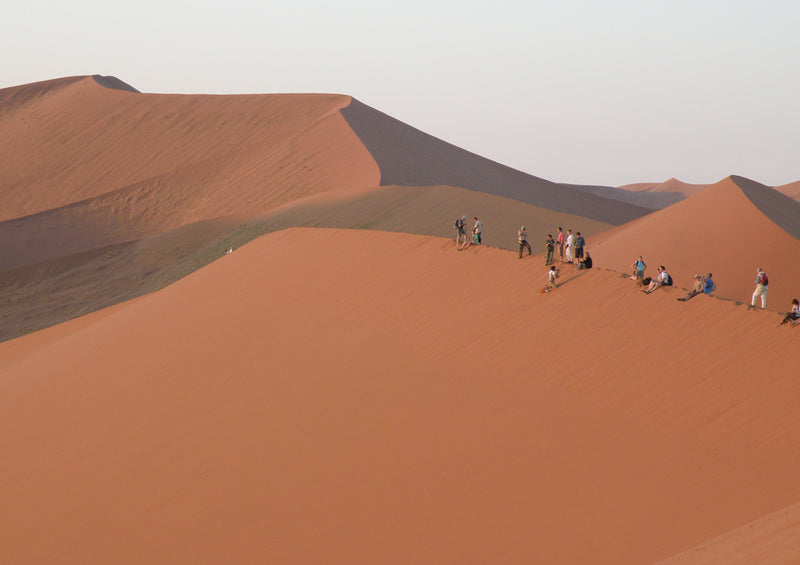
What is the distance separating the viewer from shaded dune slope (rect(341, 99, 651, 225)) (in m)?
51.1

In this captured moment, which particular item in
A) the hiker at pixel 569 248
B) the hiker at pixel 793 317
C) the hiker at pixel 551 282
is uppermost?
the hiker at pixel 569 248

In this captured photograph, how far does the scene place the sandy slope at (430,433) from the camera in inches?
302

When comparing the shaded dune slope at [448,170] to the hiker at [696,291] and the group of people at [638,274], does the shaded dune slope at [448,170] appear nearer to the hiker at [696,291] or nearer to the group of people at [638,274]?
the group of people at [638,274]

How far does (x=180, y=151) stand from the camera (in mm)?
58188

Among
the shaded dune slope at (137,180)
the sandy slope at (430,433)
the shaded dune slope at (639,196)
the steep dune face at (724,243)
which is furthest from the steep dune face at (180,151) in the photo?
the shaded dune slope at (639,196)

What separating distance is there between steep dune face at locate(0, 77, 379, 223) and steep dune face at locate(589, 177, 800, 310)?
21421 mm

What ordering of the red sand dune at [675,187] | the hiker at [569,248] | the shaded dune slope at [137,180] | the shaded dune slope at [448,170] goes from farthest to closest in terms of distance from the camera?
1. the red sand dune at [675,187]
2. the shaded dune slope at [448,170]
3. the shaded dune slope at [137,180]
4. the hiker at [569,248]

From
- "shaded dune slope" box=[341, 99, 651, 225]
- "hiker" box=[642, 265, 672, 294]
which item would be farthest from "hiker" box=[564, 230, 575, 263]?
"shaded dune slope" box=[341, 99, 651, 225]

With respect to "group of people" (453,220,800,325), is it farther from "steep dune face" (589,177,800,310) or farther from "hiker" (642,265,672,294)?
"steep dune face" (589,177,800,310)

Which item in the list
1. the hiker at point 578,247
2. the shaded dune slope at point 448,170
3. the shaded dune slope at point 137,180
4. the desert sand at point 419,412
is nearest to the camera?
the desert sand at point 419,412

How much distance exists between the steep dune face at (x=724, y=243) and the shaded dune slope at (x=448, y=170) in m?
23.0

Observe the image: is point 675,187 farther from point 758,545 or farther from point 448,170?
point 758,545

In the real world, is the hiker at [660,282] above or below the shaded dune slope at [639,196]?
below

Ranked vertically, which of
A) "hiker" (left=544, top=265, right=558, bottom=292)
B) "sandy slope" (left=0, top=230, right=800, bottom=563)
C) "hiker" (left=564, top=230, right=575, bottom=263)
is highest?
"hiker" (left=564, top=230, right=575, bottom=263)
